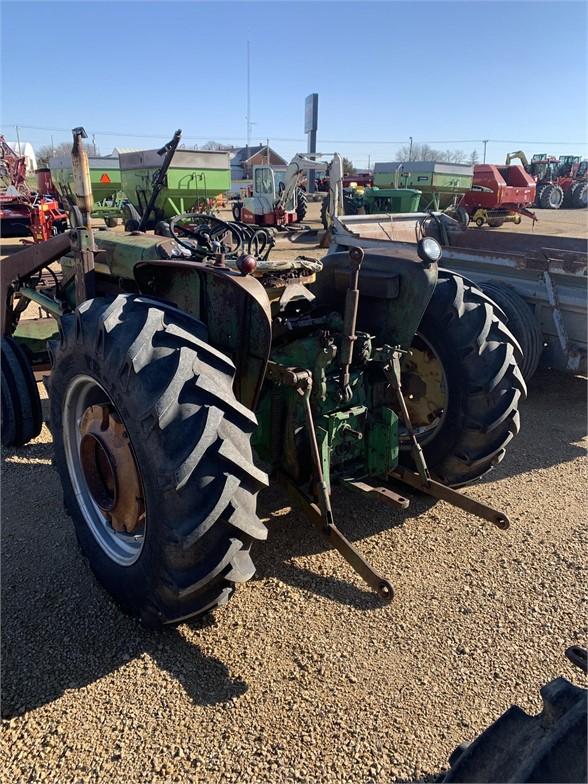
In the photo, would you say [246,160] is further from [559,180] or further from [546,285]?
[546,285]

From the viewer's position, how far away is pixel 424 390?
3.53 meters

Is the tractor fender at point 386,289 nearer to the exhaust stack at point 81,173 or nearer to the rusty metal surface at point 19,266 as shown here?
the exhaust stack at point 81,173

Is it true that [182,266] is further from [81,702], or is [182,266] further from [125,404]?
[81,702]

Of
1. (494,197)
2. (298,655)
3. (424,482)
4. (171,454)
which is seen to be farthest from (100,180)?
(298,655)

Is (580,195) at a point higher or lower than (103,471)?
higher

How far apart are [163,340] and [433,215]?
600 centimetres

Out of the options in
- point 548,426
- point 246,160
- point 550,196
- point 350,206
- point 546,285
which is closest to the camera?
point 548,426

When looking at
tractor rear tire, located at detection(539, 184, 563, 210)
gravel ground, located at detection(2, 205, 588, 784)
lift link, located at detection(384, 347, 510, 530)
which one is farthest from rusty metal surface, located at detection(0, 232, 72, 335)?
tractor rear tire, located at detection(539, 184, 563, 210)

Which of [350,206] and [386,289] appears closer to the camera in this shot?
[386,289]

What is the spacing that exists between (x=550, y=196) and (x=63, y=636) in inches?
1262

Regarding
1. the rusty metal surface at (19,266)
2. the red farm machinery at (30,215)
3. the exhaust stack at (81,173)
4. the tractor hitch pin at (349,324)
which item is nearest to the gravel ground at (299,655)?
the tractor hitch pin at (349,324)

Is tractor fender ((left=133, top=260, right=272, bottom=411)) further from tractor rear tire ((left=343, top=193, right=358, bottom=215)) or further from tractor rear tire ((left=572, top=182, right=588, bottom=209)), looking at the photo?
tractor rear tire ((left=572, top=182, right=588, bottom=209))

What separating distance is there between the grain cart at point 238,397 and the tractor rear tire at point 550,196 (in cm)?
2974

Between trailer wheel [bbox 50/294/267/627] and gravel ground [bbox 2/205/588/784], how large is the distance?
0.91 ft
